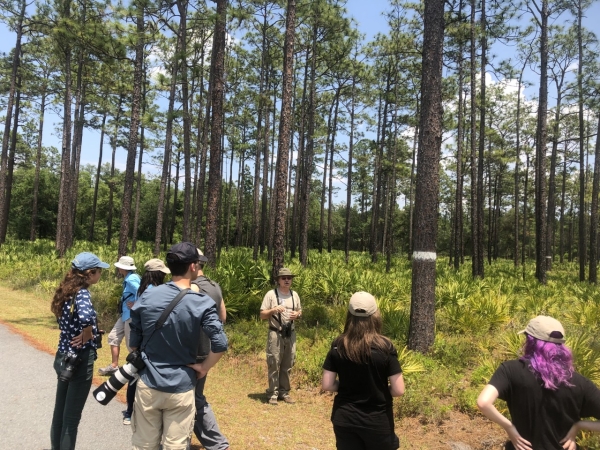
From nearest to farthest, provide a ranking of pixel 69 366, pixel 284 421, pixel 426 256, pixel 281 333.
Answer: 1. pixel 69 366
2. pixel 284 421
3. pixel 281 333
4. pixel 426 256

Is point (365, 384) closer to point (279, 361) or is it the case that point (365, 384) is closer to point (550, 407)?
point (550, 407)

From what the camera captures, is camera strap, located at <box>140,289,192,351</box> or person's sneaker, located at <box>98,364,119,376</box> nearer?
camera strap, located at <box>140,289,192,351</box>

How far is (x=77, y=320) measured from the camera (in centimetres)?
349

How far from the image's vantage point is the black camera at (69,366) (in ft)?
11.0

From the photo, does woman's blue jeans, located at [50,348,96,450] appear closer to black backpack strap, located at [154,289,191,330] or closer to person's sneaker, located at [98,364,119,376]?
black backpack strap, located at [154,289,191,330]

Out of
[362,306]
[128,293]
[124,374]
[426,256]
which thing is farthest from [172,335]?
[426,256]

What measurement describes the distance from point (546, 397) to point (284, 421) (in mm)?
3674

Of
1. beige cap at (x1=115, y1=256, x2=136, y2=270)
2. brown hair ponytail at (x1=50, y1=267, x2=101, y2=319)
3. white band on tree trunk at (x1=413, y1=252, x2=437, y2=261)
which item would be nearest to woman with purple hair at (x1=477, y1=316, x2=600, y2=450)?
brown hair ponytail at (x1=50, y1=267, x2=101, y2=319)

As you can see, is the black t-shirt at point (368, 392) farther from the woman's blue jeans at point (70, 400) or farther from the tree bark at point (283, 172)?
the tree bark at point (283, 172)

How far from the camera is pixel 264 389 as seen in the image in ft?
20.9

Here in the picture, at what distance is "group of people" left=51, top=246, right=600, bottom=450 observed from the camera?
224 cm

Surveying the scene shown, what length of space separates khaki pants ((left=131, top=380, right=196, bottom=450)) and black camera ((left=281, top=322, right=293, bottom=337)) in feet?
9.64

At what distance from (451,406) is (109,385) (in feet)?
14.5

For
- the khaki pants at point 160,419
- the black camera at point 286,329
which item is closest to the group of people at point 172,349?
the khaki pants at point 160,419
